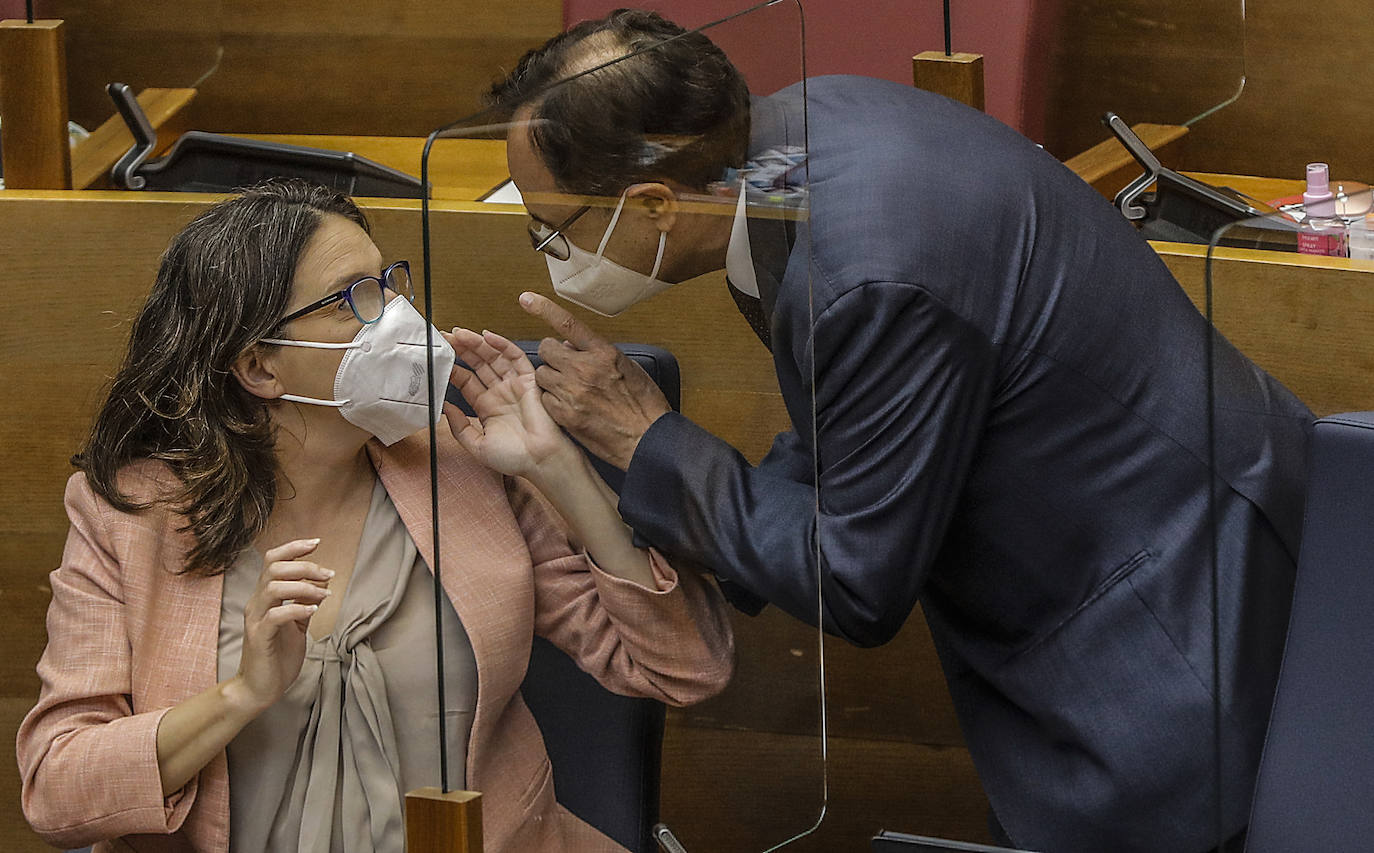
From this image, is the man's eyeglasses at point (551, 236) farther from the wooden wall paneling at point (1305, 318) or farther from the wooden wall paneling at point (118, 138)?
the wooden wall paneling at point (118, 138)

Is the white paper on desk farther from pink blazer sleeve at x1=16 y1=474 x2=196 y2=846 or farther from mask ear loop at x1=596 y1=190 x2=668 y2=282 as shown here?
pink blazer sleeve at x1=16 y1=474 x2=196 y2=846

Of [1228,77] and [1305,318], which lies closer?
[1305,318]

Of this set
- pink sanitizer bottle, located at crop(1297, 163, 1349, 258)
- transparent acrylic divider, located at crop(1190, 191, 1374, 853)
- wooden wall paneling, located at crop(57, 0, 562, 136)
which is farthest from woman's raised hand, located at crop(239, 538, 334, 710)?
wooden wall paneling, located at crop(57, 0, 562, 136)

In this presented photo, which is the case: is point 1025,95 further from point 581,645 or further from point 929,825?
point 581,645

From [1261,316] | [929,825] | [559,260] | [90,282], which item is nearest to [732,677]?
[559,260]

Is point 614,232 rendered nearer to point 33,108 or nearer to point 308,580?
point 308,580

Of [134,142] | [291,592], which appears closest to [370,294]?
[291,592]

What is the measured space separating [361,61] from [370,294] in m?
1.92

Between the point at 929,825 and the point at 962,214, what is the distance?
0.97 metres

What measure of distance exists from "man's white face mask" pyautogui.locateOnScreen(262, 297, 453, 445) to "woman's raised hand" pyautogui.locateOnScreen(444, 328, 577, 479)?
0.14m

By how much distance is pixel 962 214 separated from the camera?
1.24 m

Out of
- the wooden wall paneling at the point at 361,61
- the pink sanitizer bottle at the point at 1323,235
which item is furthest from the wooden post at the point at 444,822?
the wooden wall paneling at the point at 361,61

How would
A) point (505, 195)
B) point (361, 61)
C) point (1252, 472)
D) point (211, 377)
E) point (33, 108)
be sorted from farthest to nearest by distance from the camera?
point (361, 61) → point (33, 108) → point (211, 377) → point (1252, 472) → point (505, 195)

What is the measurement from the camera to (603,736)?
1.16m
